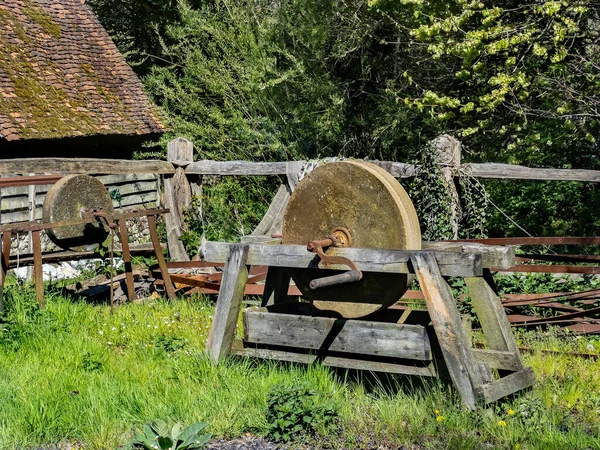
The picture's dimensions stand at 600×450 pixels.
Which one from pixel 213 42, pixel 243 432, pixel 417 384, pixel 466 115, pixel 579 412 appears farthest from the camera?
pixel 213 42

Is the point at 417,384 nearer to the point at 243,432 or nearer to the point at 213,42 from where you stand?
the point at 243,432

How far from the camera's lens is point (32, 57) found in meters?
16.7

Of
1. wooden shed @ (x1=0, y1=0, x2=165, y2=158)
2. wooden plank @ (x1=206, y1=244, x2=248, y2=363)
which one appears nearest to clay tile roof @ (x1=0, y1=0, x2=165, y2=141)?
wooden shed @ (x1=0, y1=0, x2=165, y2=158)

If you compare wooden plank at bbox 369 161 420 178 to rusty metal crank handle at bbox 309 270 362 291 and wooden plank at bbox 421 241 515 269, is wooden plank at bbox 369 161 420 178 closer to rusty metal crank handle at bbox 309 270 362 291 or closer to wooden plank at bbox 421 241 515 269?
wooden plank at bbox 421 241 515 269

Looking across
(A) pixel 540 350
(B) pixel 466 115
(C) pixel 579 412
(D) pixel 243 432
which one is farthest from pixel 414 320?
(B) pixel 466 115

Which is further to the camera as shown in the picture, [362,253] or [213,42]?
[213,42]

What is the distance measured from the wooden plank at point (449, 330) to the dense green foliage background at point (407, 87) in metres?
5.59

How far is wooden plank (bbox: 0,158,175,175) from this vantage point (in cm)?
873

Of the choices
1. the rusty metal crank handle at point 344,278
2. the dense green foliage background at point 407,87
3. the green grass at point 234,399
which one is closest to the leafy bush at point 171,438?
the green grass at point 234,399

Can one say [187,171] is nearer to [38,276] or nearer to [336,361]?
[38,276]

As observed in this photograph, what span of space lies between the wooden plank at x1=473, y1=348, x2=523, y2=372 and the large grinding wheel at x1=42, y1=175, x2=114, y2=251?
15.8 ft

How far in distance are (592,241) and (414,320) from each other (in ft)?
6.05

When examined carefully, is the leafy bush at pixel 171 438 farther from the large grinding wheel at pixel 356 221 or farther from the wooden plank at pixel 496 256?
the wooden plank at pixel 496 256

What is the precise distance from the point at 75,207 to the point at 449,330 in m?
4.98
